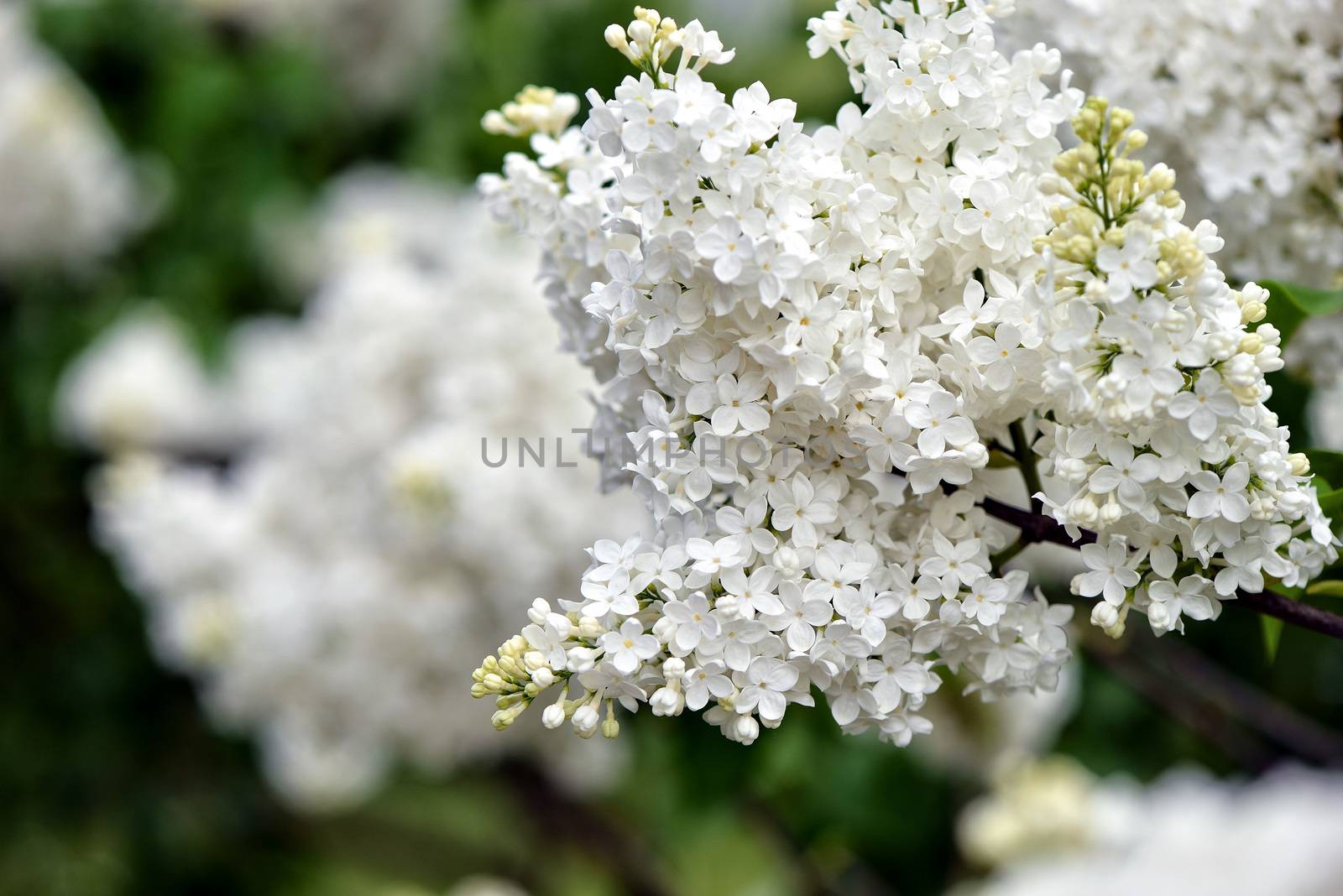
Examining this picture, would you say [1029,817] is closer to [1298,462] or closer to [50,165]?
[1298,462]

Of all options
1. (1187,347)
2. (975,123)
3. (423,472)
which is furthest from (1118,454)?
(423,472)

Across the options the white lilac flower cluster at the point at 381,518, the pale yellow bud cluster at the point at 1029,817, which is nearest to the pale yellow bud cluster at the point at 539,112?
the white lilac flower cluster at the point at 381,518

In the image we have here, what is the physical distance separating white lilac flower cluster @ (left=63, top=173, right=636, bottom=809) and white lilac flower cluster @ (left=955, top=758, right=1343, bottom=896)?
2.09 feet

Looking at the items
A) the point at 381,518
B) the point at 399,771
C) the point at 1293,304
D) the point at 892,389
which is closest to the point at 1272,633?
the point at 1293,304

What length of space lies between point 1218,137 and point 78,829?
2.75 meters

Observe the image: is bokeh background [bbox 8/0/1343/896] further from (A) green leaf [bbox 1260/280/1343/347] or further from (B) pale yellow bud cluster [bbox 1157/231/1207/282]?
(B) pale yellow bud cluster [bbox 1157/231/1207/282]

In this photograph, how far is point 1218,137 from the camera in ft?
2.58

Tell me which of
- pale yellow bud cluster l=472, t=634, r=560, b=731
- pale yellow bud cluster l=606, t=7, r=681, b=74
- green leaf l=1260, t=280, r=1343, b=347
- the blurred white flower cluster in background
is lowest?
pale yellow bud cluster l=472, t=634, r=560, b=731

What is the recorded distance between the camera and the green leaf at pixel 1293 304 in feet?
2.10

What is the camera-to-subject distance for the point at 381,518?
146 centimetres

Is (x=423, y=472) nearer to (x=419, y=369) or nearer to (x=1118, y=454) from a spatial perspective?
(x=419, y=369)

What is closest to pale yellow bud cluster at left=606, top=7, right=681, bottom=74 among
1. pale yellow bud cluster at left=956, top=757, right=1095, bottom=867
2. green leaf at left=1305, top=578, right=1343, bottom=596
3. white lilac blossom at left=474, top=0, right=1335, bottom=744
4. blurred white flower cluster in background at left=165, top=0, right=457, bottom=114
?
white lilac blossom at left=474, top=0, right=1335, bottom=744

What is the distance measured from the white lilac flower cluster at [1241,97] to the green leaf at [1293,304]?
0.33 ft

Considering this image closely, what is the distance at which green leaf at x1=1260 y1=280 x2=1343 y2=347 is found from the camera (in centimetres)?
64
